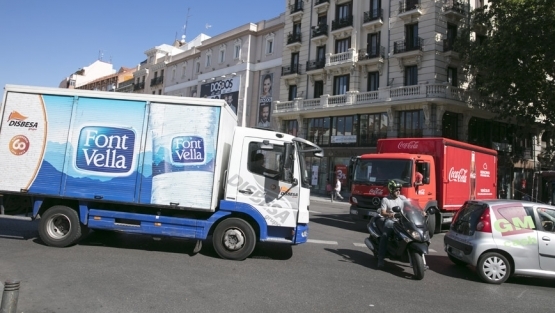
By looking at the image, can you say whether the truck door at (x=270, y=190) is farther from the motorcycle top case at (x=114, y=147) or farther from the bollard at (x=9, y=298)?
the bollard at (x=9, y=298)

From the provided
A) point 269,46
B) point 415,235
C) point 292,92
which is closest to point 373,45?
point 292,92

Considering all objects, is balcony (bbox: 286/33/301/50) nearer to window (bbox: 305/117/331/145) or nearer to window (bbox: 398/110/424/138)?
window (bbox: 305/117/331/145)

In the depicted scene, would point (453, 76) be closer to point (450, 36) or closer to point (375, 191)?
point (450, 36)

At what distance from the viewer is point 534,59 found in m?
20.0

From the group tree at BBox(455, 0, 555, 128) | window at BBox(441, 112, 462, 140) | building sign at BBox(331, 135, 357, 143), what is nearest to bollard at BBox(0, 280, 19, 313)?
tree at BBox(455, 0, 555, 128)

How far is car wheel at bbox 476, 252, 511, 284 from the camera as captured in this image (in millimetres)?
6480

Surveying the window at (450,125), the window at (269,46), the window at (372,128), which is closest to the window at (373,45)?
the window at (372,128)

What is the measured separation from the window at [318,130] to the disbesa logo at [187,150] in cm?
2464

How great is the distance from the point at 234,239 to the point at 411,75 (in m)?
23.3

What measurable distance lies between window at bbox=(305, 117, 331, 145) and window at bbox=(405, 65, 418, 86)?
7.28 meters

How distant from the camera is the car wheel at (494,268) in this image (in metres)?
6.48

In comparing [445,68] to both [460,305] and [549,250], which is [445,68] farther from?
[460,305]

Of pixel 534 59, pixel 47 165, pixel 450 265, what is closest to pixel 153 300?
pixel 47 165

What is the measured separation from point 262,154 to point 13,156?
497cm
